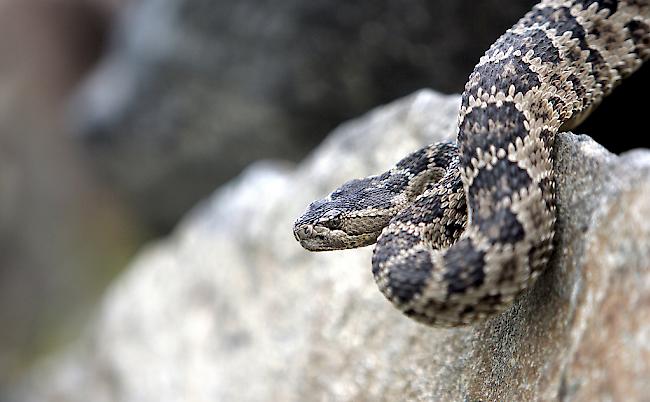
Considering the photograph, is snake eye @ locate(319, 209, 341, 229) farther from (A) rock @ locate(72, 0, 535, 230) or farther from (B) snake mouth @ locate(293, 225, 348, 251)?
(A) rock @ locate(72, 0, 535, 230)

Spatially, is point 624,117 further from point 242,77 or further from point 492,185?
point 242,77

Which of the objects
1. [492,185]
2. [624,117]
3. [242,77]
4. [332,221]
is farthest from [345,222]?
[242,77]

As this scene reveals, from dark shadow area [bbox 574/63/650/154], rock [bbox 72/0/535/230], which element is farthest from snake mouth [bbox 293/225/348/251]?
rock [bbox 72/0/535/230]

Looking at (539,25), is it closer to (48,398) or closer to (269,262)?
(269,262)

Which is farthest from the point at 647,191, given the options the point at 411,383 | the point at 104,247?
the point at 104,247

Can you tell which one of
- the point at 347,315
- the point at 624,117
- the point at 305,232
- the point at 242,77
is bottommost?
the point at 624,117

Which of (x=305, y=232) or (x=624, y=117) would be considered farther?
(x=624, y=117)

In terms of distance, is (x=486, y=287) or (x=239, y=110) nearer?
(x=486, y=287)
